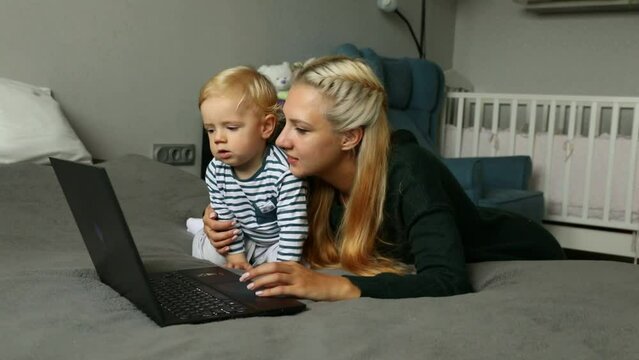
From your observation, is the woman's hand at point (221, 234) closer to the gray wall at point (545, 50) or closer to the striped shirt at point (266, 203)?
the striped shirt at point (266, 203)

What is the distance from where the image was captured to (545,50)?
13.0 ft

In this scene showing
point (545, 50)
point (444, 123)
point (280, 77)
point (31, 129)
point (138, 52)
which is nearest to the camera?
point (31, 129)

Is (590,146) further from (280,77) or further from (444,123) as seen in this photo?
(280,77)

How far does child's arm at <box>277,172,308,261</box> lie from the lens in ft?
4.17

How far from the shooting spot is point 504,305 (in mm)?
990

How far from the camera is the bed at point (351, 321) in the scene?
0.79m

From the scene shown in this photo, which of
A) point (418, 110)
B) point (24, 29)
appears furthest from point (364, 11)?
point (24, 29)

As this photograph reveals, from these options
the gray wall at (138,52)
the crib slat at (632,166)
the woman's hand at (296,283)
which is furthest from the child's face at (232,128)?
the crib slat at (632,166)

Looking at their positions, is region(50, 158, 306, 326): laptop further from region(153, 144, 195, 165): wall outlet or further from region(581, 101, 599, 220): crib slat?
region(581, 101, 599, 220): crib slat

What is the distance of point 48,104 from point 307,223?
3.95 feet

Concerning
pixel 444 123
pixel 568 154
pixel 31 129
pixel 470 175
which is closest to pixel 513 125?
pixel 568 154

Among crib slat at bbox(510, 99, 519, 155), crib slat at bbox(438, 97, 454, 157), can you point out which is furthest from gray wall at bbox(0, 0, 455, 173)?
crib slat at bbox(510, 99, 519, 155)

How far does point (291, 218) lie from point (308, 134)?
0.54 ft

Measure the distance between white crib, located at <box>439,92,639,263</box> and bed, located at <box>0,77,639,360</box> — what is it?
80.3 inches
